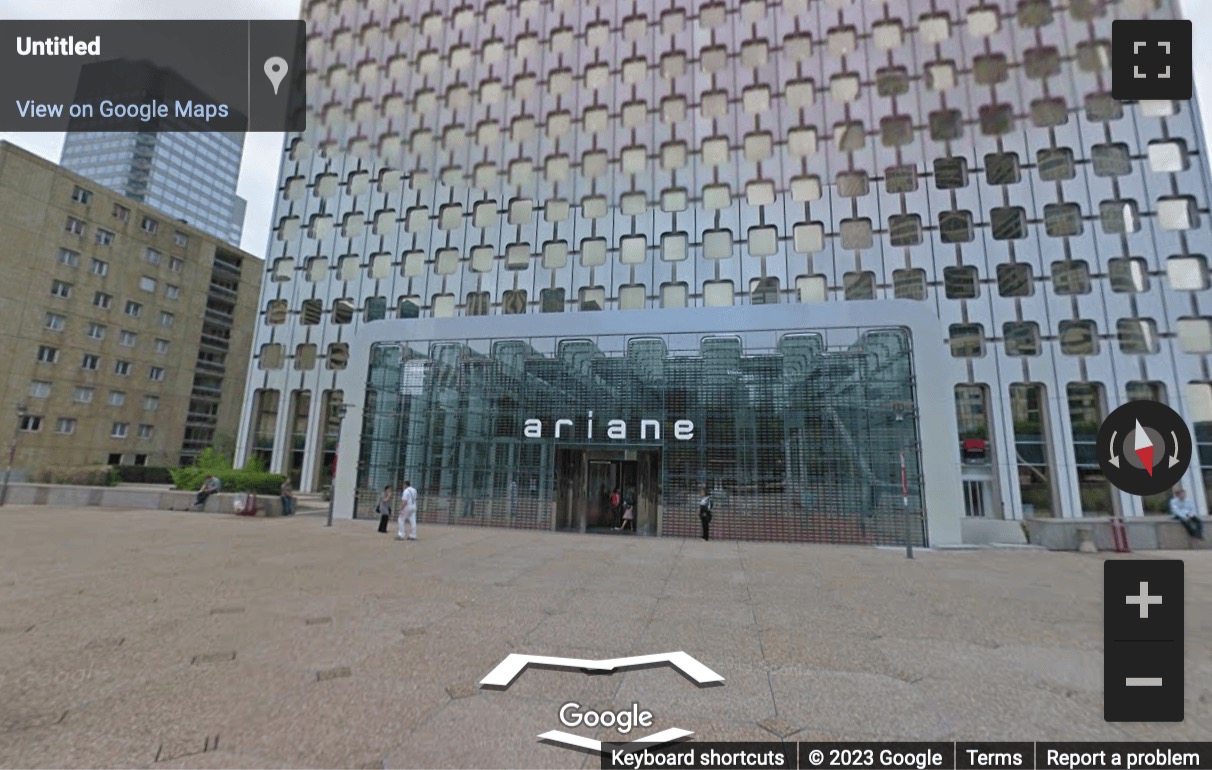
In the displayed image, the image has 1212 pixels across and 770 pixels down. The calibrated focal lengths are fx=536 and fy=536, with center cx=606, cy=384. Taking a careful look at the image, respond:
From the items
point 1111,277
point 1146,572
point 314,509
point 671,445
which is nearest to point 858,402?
→ point 671,445

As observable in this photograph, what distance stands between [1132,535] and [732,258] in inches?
857

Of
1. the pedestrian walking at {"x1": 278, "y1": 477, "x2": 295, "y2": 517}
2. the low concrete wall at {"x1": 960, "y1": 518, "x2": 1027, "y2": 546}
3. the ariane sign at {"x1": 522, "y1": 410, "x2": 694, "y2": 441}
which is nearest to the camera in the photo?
the ariane sign at {"x1": 522, "y1": 410, "x2": 694, "y2": 441}

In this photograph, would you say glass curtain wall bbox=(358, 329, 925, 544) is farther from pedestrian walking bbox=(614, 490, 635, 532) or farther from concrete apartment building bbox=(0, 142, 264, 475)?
concrete apartment building bbox=(0, 142, 264, 475)

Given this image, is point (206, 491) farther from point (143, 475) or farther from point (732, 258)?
point (732, 258)

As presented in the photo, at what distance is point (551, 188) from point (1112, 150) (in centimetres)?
3199

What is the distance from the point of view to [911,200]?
1205 inches

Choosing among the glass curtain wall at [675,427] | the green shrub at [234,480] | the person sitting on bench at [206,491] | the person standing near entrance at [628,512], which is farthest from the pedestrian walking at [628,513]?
the person sitting on bench at [206,491]

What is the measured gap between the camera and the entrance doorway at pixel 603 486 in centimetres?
1997

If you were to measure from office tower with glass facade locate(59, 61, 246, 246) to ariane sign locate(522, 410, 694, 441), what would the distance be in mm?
143809

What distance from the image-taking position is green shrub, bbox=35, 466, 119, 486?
2806 centimetres

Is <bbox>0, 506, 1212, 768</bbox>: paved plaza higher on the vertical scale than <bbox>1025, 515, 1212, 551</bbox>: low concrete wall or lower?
lower

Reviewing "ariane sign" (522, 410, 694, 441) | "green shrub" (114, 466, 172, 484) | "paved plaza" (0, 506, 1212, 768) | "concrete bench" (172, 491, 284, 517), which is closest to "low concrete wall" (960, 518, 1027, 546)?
"paved plaza" (0, 506, 1212, 768)

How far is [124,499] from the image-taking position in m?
22.8

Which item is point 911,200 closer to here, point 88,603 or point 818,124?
point 818,124
